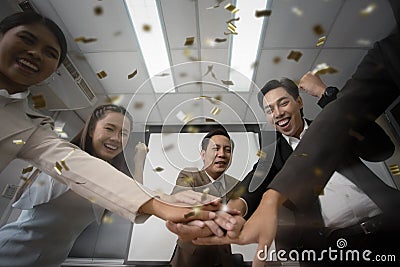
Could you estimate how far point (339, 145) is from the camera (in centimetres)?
48

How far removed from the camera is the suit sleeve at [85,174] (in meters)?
0.44

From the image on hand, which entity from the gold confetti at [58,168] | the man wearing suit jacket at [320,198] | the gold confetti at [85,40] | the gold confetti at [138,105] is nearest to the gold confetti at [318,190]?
the man wearing suit jacket at [320,198]

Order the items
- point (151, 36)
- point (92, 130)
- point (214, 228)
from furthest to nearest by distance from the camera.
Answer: point (151, 36), point (92, 130), point (214, 228)

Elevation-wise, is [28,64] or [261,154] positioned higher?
[28,64]

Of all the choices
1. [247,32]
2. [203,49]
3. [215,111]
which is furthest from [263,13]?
[215,111]

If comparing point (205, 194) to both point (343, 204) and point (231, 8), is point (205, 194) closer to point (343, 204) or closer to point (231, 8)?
point (343, 204)

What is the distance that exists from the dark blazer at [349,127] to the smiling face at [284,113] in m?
0.02

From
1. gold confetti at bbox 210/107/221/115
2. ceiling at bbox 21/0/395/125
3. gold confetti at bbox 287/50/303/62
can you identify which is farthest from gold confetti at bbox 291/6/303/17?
gold confetti at bbox 210/107/221/115

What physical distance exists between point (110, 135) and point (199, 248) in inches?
9.8

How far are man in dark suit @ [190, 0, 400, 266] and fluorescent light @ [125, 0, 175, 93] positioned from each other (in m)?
0.27

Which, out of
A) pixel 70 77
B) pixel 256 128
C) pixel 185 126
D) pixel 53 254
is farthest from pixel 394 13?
pixel 53 254

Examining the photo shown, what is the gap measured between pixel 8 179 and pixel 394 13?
828mm

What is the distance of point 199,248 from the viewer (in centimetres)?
42

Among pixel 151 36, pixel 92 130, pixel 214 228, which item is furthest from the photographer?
pixel 151 36
